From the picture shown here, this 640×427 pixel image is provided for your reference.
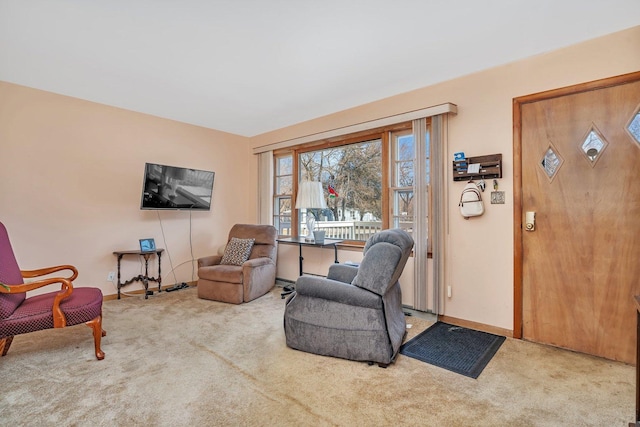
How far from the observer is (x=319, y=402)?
182cm

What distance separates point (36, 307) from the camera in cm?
226

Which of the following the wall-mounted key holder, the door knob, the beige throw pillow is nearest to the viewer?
the door knob

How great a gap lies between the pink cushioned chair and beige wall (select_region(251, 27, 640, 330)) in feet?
10.6

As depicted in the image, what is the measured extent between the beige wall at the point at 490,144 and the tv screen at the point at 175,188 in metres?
3.26

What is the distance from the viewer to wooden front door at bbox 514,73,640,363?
2311 millimetres

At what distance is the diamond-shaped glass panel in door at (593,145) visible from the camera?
2410 mm

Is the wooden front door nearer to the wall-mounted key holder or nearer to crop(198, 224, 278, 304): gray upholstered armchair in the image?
the wall-mounted key holder

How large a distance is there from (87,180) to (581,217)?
525 centimetres

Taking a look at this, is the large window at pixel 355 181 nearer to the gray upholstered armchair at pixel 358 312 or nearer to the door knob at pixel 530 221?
the door knob at pixel 530 221

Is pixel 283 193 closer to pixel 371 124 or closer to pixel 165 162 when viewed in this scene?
pixel 165 162

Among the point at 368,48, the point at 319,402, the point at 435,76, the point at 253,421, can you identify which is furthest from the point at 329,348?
the point at 435,76

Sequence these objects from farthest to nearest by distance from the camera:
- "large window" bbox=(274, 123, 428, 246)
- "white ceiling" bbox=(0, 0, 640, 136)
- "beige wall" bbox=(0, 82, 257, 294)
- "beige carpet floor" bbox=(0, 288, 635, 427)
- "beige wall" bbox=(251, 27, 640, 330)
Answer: "large window" bbox=(274, 123, 428, 246)
"beige wall" bbox=(0, 82, 257, 294)
"beige wall" bbox=(251, 27, 640, 330)
"white ceiling" bbox=(0, 0, 640, 136)
"beige carpet floor" bbox=(0, 288, 635, 427)

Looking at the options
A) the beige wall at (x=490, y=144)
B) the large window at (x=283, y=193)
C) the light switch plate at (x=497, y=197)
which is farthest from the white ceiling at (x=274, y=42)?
the large window at (x=283, y=193)

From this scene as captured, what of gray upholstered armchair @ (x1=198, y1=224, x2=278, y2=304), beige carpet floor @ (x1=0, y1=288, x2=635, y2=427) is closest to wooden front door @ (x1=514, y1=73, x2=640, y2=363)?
beige carpet floor @ (x1=0, y1=288, x2=635, y2=427)
